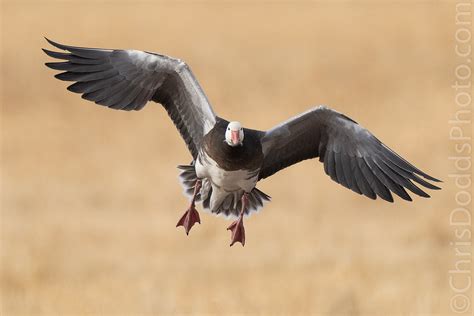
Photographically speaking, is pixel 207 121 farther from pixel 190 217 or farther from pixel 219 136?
pixel 190 217

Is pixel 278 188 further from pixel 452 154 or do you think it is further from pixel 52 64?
pixel 52 64

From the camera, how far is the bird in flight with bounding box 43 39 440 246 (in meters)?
9.58

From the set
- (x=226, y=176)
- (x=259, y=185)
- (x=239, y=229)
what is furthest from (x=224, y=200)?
(x=259, y=185)

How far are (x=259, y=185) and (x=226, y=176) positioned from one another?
9.85 meters

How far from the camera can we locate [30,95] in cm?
2205

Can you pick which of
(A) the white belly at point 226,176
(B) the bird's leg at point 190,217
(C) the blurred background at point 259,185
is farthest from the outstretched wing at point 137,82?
(C) the blurred background at point 259,185

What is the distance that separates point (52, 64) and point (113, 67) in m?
0.52

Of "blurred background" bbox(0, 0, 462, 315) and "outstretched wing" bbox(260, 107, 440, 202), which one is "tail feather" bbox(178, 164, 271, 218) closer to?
"outstretched wing" bbox(260, 107, 440, 202)

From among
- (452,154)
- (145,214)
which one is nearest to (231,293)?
(145,214)

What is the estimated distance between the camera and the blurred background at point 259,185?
13.0 meters

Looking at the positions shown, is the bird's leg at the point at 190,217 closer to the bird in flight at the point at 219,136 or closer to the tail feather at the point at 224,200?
the bird in flight at the point at 219,136

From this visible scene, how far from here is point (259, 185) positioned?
63.1 feet

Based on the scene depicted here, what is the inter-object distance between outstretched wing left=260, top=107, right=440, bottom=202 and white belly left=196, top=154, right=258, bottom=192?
16.9 inches

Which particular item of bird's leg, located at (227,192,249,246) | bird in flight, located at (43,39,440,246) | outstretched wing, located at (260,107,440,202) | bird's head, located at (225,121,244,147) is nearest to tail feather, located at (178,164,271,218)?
bird in flight, located at (43,39,440,246)
